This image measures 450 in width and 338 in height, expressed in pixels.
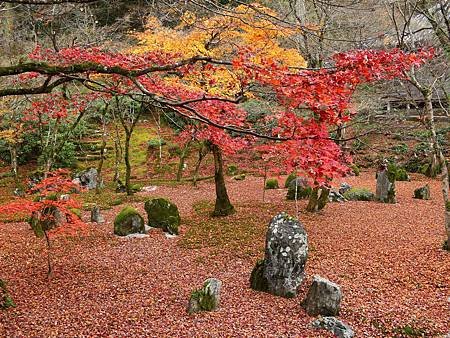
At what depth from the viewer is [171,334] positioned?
21.5 ft

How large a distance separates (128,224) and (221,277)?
4505mm

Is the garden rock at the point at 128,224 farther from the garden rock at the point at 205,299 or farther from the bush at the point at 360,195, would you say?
the bush at the point at 360,195

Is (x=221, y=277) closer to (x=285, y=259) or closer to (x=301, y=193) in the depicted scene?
(x=285, y=259)

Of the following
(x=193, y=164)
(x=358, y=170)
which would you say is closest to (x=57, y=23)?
(x=193, y=164)

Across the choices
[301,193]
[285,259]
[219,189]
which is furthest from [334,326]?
[301,193]

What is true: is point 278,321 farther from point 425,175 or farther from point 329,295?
point 425,175

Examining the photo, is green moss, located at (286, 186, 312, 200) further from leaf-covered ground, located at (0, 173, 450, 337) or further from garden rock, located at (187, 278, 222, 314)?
garden rock, located at (187, 278, 222, 314)

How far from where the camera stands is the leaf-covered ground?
681 cm

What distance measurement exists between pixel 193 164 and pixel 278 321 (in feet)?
70.6

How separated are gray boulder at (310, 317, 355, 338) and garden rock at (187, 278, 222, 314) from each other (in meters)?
1.78

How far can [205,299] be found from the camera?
7.36 metres

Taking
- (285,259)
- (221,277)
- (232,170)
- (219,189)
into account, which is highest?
(219,189)

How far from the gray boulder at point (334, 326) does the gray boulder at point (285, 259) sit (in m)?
1.24

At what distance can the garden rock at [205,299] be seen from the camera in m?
7.29
